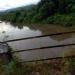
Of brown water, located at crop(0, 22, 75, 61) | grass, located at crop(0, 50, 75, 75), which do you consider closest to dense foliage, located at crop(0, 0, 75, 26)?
brown water, located at crop(0, 22, 75, 61)

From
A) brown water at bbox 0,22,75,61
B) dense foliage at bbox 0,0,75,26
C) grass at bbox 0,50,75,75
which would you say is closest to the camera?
grass at bbox 0,50,75,75

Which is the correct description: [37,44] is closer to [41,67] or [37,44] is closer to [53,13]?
[41,67]

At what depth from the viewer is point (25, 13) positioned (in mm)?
47125

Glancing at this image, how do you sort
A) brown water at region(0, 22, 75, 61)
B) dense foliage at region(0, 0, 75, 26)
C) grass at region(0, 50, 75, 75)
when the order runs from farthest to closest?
dense foliage at region(0, 0, 75, 26) → brown water at region(0, 22, 75, 61) → grass at region(0, 50, 75, 75)

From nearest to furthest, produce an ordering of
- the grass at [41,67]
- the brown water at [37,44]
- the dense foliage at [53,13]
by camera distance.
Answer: the grass at [41,67], the brown water at [37,44], the dense foliage at [53,13]

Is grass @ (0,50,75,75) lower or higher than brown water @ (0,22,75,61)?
higher

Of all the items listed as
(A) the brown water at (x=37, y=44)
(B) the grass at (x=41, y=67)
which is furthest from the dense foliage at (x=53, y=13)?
(B) the grass at (x=41, y=67)

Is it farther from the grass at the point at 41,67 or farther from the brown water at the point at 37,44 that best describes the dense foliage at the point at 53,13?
the grass at the point at 41,67

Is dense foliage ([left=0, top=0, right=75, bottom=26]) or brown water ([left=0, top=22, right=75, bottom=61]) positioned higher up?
brown water ([left=0, top=22, right=75, bottom=61])

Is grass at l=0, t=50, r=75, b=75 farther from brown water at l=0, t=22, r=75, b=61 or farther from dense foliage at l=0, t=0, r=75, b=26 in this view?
dense foliage at l=0, t=0, r=75, b=26

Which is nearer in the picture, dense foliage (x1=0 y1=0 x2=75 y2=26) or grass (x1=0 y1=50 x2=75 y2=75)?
grass (x1=0 y1=50 x2=75 y2=75)

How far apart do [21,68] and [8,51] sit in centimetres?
46

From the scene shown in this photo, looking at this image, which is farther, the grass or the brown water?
the brown water

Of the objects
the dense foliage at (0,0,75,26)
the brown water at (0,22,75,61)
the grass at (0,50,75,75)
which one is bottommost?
the dense foliage at (0,0,75,26)
